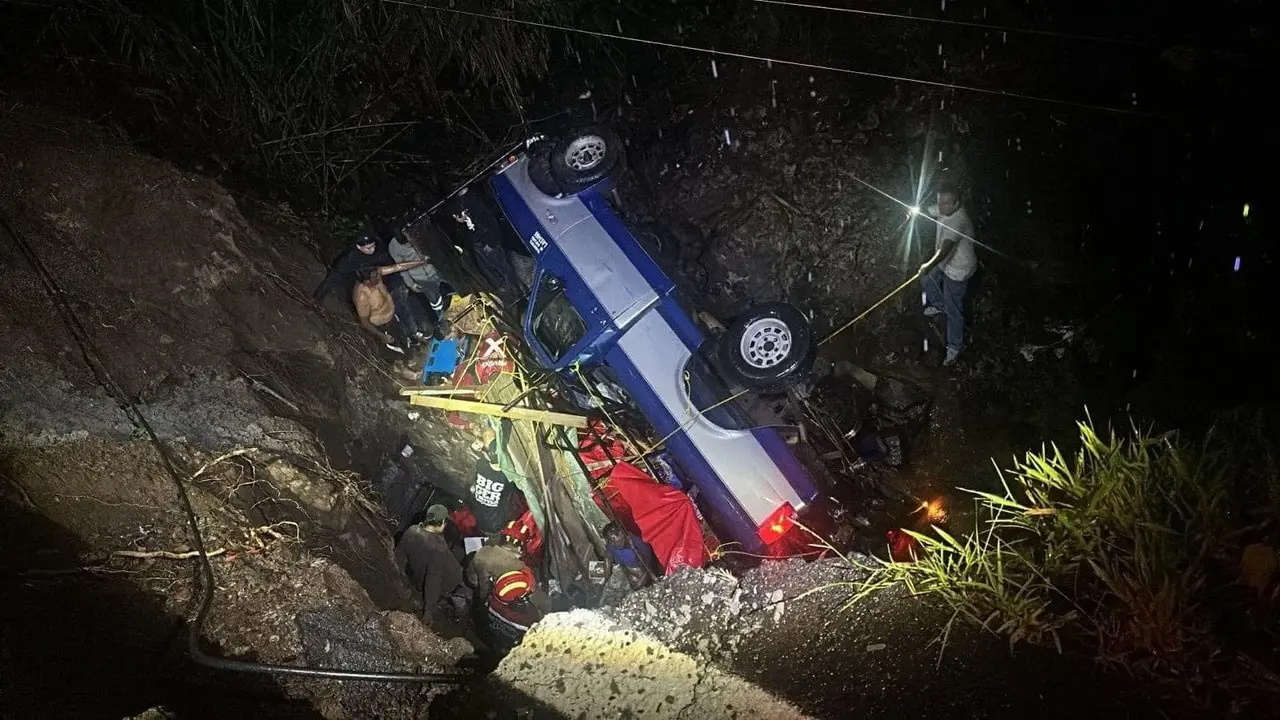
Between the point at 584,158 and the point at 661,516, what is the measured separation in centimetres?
371

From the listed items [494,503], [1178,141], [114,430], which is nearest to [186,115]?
[114,430]

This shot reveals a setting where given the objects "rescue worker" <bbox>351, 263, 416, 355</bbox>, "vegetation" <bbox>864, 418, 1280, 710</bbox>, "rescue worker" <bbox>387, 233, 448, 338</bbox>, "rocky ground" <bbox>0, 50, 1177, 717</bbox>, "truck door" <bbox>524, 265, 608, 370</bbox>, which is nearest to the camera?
"vegetation" <bbox>864, 418, 1280, 710</bbox>

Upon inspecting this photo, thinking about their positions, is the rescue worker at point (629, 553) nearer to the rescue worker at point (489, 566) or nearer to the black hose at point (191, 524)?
the rescue worker at point (489, 566)

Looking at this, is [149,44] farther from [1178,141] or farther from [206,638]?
[1178,141]

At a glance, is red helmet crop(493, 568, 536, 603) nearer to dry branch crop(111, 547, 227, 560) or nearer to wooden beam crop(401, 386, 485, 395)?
wooden beam crop(401, 386, 485, 395)

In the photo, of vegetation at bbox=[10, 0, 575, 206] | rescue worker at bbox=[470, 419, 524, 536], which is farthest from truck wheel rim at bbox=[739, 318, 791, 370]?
vegetation at bbox=[10, 0, 575, 206]

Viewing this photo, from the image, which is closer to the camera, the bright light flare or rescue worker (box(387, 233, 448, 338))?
the bright light flare

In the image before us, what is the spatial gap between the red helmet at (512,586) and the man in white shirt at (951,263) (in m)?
4.83

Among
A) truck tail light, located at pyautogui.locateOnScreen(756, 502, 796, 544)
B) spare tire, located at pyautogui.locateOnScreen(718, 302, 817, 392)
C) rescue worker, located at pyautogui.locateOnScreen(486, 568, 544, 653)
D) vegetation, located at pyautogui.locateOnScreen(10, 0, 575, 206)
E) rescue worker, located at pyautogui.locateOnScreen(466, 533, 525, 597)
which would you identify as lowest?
truck tail light, located at pyautogui.locateOnScreen(756, 502, 796, 544)

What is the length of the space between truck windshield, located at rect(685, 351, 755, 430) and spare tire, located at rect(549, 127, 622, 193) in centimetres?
220

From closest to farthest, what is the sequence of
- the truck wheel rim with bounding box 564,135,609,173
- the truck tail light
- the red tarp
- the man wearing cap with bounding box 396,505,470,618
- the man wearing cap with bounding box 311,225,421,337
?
the truck tail light
the man wearing cap with bounding box 396,505,470,618
the red tarp
the truck wheel rim with bounding box 564,135,609,173
the man wearing cap with bounding box 311,225,421,337

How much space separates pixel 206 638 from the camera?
338cm

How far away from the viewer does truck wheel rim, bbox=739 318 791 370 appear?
18.5 ft

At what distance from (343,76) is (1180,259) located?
906 centimetres
